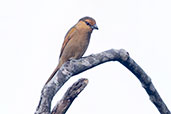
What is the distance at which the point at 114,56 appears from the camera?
174 inches

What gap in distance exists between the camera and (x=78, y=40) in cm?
681

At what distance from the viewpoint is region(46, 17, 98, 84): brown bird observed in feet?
22.0

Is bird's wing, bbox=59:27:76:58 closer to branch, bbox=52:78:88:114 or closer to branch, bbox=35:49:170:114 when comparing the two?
branch, bbox=35:49:170:114

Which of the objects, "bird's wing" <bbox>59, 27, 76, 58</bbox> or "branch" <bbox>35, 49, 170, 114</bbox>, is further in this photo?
"bird's wing" <bbox>59, 27, 76, 58</bbox>

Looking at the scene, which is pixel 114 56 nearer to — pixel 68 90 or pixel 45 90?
pixel 68 90

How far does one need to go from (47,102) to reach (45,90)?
0.16 metres

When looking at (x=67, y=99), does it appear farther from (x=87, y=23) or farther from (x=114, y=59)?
(x=87, y=23)

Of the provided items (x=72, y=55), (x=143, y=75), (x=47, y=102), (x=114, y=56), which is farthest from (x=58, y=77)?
(x=72, y=55)

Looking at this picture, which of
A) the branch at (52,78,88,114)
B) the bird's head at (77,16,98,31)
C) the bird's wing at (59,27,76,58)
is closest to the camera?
the branch at (52,78,88,114)

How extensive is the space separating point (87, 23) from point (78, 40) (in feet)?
1.15

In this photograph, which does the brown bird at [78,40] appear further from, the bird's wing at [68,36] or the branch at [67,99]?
the branch at [67,99]

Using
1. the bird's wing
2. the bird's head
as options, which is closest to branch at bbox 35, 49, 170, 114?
the bird's head

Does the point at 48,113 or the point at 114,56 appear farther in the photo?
the point at 114,56

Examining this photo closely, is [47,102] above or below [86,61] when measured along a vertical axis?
below
